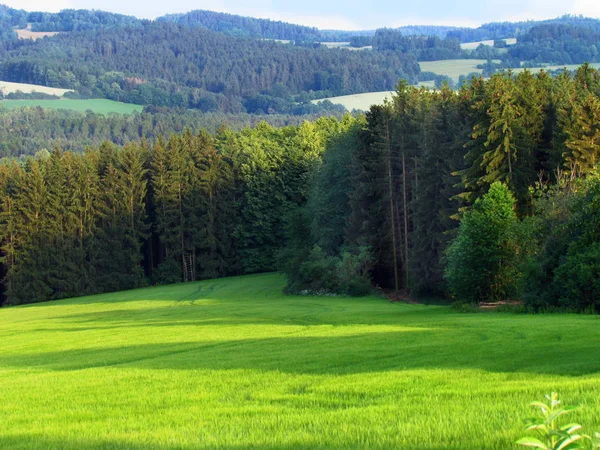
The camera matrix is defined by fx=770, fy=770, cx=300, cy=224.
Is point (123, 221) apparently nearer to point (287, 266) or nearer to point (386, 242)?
point (287, 266)

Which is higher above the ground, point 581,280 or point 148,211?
point 581,280

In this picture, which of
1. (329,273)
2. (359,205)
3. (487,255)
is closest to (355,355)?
(487,255)

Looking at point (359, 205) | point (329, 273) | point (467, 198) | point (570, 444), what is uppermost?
point (570, 444)

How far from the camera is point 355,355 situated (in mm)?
18906

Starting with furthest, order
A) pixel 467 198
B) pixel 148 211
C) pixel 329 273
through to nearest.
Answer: pixel 148 211 < pixel 329 273 < pixel 467 198

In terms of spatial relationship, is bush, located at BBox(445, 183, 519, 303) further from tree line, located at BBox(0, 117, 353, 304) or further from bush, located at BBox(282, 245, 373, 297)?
tree line, located at BBox(0, 117, 353, 304)

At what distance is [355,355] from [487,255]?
23960 mm

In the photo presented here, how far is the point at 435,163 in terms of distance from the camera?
56750mm

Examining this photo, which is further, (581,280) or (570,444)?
(581,280)

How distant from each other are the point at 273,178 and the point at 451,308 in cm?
5763

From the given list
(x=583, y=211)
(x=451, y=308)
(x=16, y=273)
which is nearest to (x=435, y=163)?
(x=451, y=308)

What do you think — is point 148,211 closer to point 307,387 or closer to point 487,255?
point 487,255

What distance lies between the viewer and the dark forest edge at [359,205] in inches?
1618

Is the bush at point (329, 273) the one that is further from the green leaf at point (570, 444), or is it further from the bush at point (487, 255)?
the green leaf at point (570, 444)
